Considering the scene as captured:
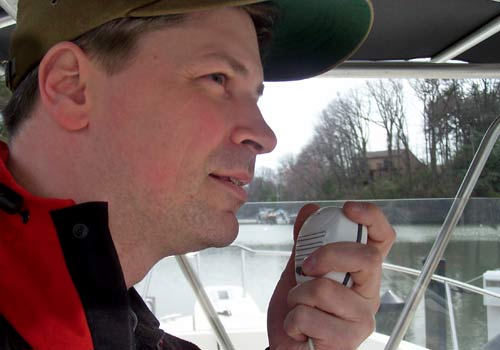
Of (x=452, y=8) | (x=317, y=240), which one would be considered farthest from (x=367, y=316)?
(x=452, y=8)

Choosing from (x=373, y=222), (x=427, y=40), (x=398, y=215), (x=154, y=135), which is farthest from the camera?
(x=398, y=215)

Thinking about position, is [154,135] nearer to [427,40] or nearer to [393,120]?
[427,40]

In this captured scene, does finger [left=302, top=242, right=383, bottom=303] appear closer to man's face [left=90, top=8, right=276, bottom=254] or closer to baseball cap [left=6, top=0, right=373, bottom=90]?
man's face [left=90, top=8, right=276, bottom=254]

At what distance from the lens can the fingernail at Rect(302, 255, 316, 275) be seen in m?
0.99

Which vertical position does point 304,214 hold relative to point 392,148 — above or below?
below

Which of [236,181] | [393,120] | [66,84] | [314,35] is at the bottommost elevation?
[236,181]

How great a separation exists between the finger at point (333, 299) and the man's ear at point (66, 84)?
48cm

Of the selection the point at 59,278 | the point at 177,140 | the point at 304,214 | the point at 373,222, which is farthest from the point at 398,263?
the point at 59,278

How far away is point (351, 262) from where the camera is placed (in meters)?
0.96

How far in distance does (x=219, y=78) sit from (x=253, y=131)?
0.11 m

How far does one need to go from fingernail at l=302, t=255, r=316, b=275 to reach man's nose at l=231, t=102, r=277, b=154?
0.69ft

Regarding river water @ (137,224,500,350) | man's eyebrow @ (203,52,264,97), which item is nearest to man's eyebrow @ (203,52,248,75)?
man's eyebrow @ (203,52,264,97)

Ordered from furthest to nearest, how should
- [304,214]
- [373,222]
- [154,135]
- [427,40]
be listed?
[427,40], [304,214], [373,222], [154,135]

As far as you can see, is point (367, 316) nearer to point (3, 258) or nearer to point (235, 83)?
point (235, 83)
